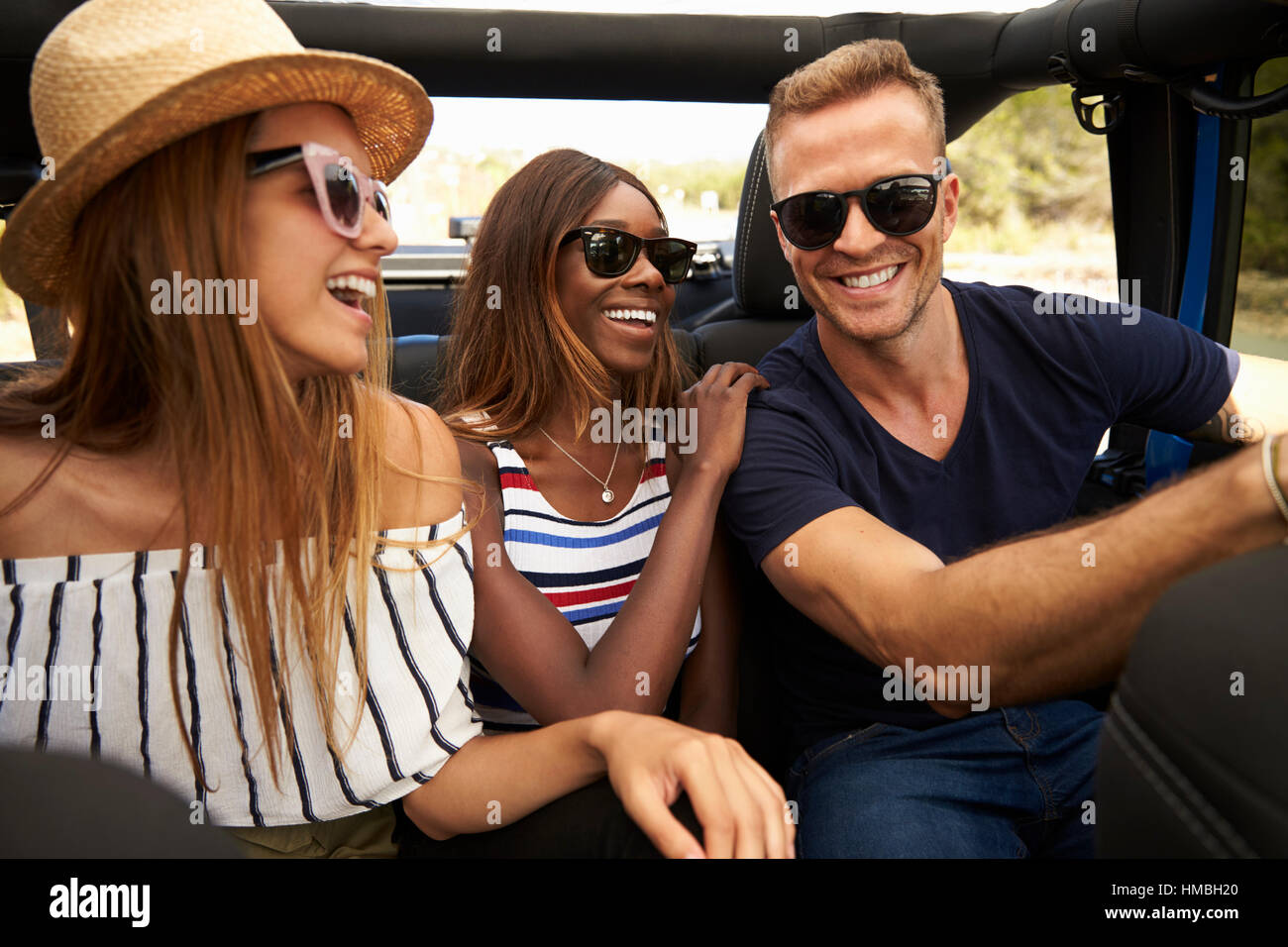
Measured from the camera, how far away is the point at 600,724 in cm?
102

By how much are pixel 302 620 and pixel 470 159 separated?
5.21 ft

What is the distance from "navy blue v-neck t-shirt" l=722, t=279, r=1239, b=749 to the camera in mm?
1485

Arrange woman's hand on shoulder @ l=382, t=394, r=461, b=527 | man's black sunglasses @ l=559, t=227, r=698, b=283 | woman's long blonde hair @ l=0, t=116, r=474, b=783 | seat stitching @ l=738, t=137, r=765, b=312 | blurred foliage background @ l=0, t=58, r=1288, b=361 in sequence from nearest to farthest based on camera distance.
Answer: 1. woman's long blonde hair @ l=0, t=116, r=474, b=783
2. woman's hand on shoulder @ l=382, t=394, r=461, b=527
3. man's black sunglasses @ l=559, t=227, r=698, b=283
4. blurred foliage background @ l=0, t=58, r=1288, b=361
5. seat stitching @ l=738, t=137, r=765, b=312

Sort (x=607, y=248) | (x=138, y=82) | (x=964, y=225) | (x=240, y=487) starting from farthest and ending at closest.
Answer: (x=964, y=225) < (x=607, y=248) < (x=240, y=487) < (x=138, y=82)

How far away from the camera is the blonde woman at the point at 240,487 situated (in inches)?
35.8

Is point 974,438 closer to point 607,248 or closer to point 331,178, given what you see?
point 607,248

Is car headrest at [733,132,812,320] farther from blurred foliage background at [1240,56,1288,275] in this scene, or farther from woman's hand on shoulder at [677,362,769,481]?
blurred foliage background at [1240,56,1288,275]

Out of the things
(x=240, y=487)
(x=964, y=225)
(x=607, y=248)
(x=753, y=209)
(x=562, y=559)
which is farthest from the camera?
(x=964, y=225)

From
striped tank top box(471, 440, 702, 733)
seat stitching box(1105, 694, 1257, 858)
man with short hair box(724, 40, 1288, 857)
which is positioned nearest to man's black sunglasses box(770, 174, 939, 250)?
man with short hair box(724, 40, 1288, 857)

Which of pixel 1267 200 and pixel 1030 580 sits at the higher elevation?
pixel 1267 200

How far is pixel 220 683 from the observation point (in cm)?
106

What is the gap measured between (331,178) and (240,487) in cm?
34

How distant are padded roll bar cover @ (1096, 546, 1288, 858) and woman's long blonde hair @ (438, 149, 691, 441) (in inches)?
44.3

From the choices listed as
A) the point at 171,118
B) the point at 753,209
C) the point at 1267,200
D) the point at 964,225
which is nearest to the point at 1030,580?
the point at 171,118
